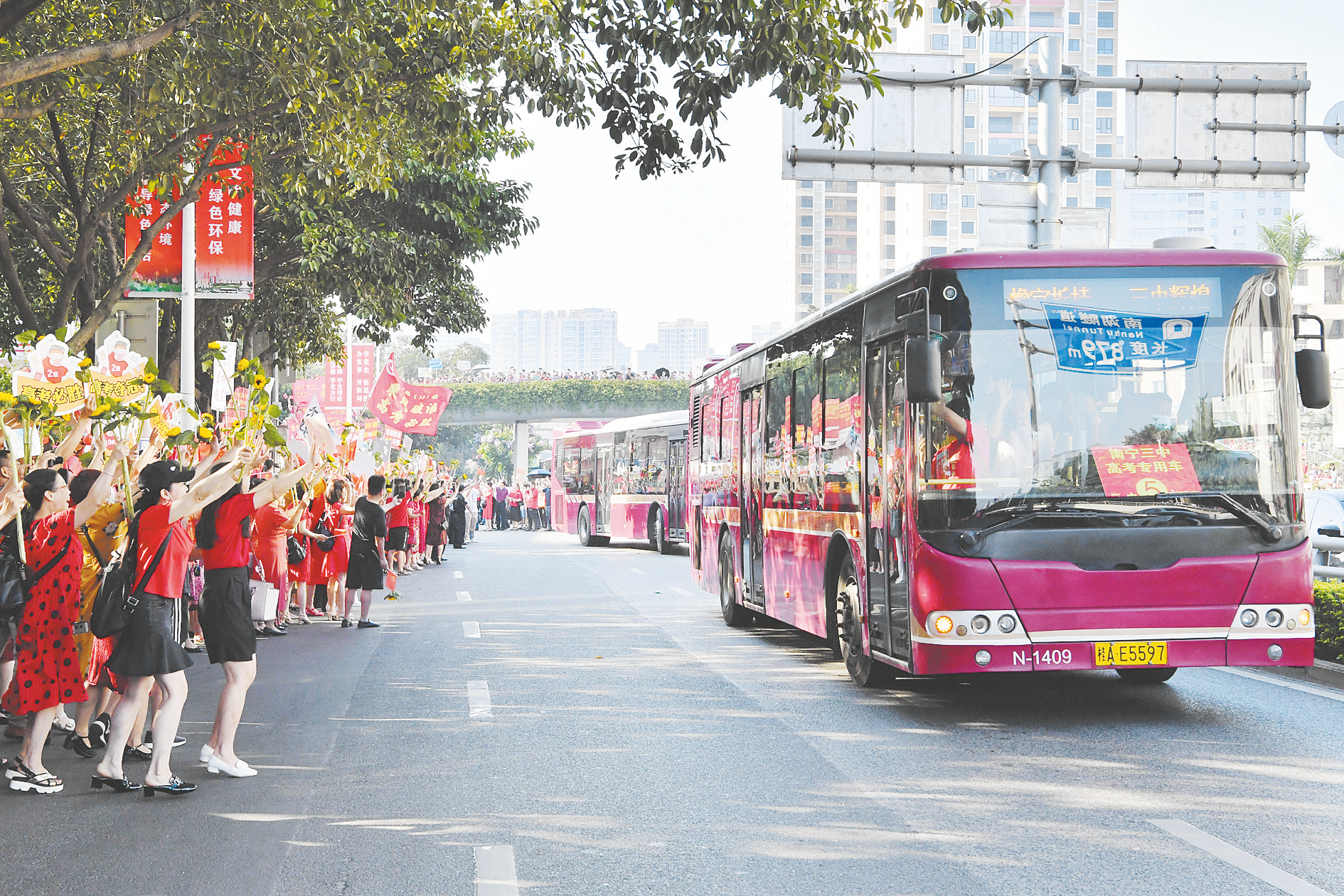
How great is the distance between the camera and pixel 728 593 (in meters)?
15.5

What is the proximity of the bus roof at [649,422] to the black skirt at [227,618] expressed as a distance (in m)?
19.7

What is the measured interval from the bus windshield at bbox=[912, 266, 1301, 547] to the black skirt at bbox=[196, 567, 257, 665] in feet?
13.2

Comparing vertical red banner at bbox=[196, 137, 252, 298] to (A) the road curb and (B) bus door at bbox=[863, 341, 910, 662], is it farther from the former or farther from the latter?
(A) the road curb

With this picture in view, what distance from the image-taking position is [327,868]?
5531mm

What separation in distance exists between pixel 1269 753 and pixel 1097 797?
165 centimetres

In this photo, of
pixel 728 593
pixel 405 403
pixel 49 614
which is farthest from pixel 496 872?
pixel 405 403

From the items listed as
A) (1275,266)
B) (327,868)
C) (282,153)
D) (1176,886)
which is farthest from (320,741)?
(282,153)

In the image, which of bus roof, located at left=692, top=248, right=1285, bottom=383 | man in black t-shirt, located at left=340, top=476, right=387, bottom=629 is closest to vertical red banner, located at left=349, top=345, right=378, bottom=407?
man in black t-shirt, located at left=340, top=476, right=387, bottom=629

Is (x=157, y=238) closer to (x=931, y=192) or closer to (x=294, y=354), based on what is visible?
(x=294, y=354)

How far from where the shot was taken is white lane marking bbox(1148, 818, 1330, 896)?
17.0 feet

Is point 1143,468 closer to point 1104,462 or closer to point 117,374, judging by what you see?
point 1104,462

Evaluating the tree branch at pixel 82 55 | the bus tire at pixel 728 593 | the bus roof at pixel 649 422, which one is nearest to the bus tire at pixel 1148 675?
the bus tire at pixel 728 593

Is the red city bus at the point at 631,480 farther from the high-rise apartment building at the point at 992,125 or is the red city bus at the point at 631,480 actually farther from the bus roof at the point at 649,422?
the high-rise apartment building at the point at 992,125

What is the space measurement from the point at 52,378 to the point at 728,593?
8.63m
